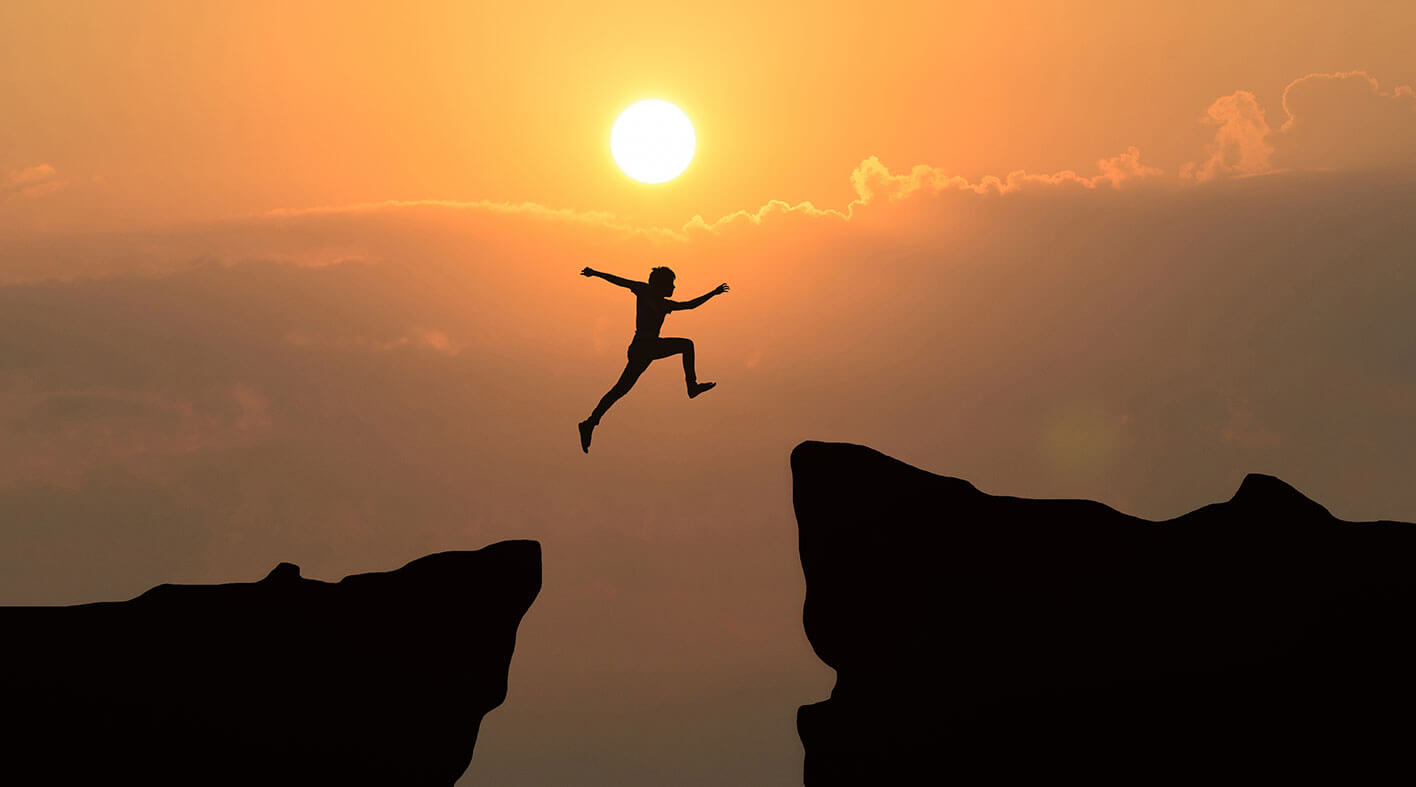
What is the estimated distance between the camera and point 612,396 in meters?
20.2

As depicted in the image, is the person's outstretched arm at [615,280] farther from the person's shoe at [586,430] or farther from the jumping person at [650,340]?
the person's shoe at [586,430]

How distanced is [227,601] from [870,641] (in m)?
8.31

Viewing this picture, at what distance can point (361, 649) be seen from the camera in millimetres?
16484

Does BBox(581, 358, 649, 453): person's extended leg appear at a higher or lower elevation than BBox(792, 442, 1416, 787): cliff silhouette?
higher

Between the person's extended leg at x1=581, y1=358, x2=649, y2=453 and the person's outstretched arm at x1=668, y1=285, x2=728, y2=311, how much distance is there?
1.38 m

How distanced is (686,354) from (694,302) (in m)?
1.17

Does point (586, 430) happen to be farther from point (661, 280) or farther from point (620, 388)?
point (661, 280)

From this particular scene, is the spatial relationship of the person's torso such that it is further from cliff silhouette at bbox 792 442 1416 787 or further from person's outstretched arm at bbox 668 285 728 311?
cliff silhouette at bbox 792 442 1416 787

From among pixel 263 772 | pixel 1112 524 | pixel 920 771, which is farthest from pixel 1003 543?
pixel 263 772

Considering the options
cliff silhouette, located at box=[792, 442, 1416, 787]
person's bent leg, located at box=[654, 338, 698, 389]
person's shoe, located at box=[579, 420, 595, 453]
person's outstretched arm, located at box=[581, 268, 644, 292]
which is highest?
person's outstretched arm, located at box=[581, 268, 644, 292]

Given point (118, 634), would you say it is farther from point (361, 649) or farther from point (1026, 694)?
point (1026, 694)

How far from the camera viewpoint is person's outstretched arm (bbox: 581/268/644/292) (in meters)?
17.9

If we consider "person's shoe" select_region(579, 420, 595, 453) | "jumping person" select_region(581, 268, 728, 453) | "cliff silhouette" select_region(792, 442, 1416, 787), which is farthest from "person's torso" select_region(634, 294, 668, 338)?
"cliff silhouette" select_region(792, 442, 1416, 787)

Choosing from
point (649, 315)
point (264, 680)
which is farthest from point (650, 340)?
point (264, 680)
